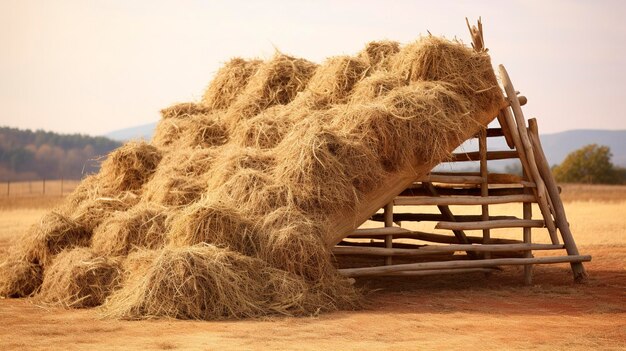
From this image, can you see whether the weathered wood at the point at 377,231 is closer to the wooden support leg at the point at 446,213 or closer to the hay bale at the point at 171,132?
the wooden support leg at the point at 446,213

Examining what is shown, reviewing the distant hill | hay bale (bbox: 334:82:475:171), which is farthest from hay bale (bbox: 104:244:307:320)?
the distant hill

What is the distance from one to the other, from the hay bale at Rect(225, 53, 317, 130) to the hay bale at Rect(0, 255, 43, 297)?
3544 mm

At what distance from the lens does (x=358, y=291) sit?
34.1ft

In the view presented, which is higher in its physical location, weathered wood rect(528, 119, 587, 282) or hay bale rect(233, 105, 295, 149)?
hay bale rect(233, 105, 295, 149)

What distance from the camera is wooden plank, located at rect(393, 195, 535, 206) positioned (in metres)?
11.3

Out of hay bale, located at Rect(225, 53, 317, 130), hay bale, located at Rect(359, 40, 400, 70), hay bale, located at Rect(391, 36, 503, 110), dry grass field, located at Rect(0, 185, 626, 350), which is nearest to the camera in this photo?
dry grass field, located at Rect(0, 185, 626, 350)

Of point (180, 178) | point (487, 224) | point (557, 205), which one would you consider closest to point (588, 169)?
point (557, 205)

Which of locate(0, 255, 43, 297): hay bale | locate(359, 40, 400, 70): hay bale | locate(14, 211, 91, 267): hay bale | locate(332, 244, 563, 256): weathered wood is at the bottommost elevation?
locate(0, 255, 43, 297): hay bale

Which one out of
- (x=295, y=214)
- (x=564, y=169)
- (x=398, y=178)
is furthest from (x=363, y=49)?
(x=564, y=169)

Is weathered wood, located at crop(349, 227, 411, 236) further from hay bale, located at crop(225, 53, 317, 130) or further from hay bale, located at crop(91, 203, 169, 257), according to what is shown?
hay bale, located at crop(225, 53, 317, 130)

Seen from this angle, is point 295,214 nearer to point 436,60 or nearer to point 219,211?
point 219,211

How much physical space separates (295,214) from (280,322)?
1591 millimetres

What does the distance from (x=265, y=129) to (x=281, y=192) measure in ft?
5.53

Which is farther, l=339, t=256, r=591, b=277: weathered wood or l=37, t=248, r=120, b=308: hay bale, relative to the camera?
l=339, t=256, r=591, b=277: weathered wood
